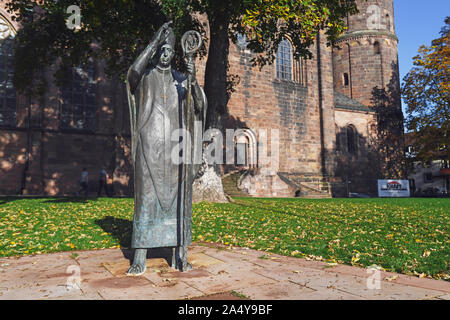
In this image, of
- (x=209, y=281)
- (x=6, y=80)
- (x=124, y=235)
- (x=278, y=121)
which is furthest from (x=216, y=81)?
(x=6, y=80)

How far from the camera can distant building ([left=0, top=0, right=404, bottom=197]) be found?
1972 centimetres

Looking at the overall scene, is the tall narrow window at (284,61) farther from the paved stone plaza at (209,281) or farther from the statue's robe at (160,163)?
the paved stone plaza at (209,281)

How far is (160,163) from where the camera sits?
3.77m

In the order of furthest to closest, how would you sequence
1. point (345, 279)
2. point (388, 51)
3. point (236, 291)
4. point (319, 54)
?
point (388, 51) < point (319, 54) < point (345, 279) < point (236, 291)

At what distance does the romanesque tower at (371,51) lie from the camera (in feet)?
107

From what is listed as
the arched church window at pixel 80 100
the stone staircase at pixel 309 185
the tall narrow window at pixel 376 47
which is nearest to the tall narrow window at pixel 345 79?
the tall narrow window at pixel 376 47

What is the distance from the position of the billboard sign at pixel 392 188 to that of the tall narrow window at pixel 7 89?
979 inches

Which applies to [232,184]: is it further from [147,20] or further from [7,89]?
[7,89]

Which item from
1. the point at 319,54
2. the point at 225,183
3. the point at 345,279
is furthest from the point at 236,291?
the point at 319,54

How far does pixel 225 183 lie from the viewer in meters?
21.4

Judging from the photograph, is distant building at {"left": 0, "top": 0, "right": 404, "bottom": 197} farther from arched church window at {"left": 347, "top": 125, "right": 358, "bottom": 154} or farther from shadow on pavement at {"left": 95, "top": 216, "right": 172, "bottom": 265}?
shadow on pavement at {"left": 95, "top": 216, "right": 172, "bottom": 265}

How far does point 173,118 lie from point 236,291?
2003 millimetres

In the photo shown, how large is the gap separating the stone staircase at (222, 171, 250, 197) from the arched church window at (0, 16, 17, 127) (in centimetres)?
1299

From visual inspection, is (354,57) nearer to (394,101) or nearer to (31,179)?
(394,101)
